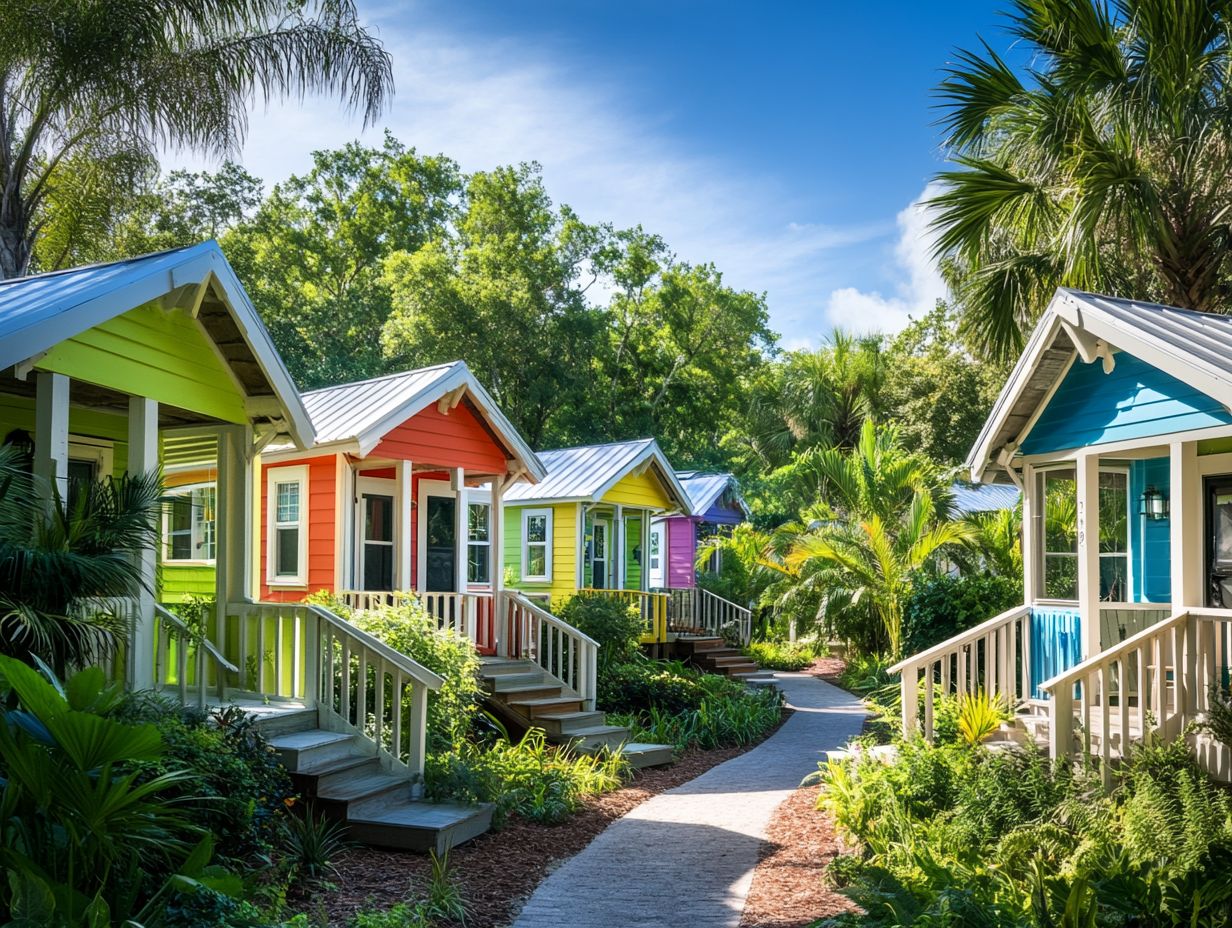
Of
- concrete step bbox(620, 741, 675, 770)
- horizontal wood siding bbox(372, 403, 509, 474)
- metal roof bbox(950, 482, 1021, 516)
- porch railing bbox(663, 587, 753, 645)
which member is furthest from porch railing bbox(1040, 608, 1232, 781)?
metal roof bbox(950, 482, 1021, 516)

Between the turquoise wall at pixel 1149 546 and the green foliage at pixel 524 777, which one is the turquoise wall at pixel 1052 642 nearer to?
the turquoise wall at pixel 1149 546

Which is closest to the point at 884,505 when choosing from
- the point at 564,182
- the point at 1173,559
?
the point at 1173,559

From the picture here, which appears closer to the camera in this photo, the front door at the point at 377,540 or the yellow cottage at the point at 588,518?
the front door at the point at 377,540

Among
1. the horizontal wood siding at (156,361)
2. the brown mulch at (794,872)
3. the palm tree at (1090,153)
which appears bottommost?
the brown mulch at (794,872)

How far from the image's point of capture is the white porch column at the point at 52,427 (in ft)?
24.5

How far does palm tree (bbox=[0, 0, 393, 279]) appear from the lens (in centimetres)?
1438

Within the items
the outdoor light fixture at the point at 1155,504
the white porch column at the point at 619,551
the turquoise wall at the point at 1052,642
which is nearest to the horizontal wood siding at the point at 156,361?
the turquoise wall at the point at 1052,642

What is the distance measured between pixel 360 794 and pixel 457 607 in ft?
17.7

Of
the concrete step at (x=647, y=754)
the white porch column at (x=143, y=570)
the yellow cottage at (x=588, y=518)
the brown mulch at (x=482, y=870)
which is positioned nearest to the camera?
the brown mulch at (x=482, y=870)

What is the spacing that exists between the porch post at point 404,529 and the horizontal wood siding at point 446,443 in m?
0.29

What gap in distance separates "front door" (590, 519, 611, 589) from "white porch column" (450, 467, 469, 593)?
24.9 feet

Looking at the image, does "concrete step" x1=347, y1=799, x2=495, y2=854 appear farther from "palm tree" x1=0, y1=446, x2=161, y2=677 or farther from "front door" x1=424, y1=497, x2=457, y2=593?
"front door" x1=424, y1=497, x2=457, y2=593

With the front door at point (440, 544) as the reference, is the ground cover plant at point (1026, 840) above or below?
below

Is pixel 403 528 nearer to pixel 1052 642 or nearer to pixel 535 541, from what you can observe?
pixel 1052 642
